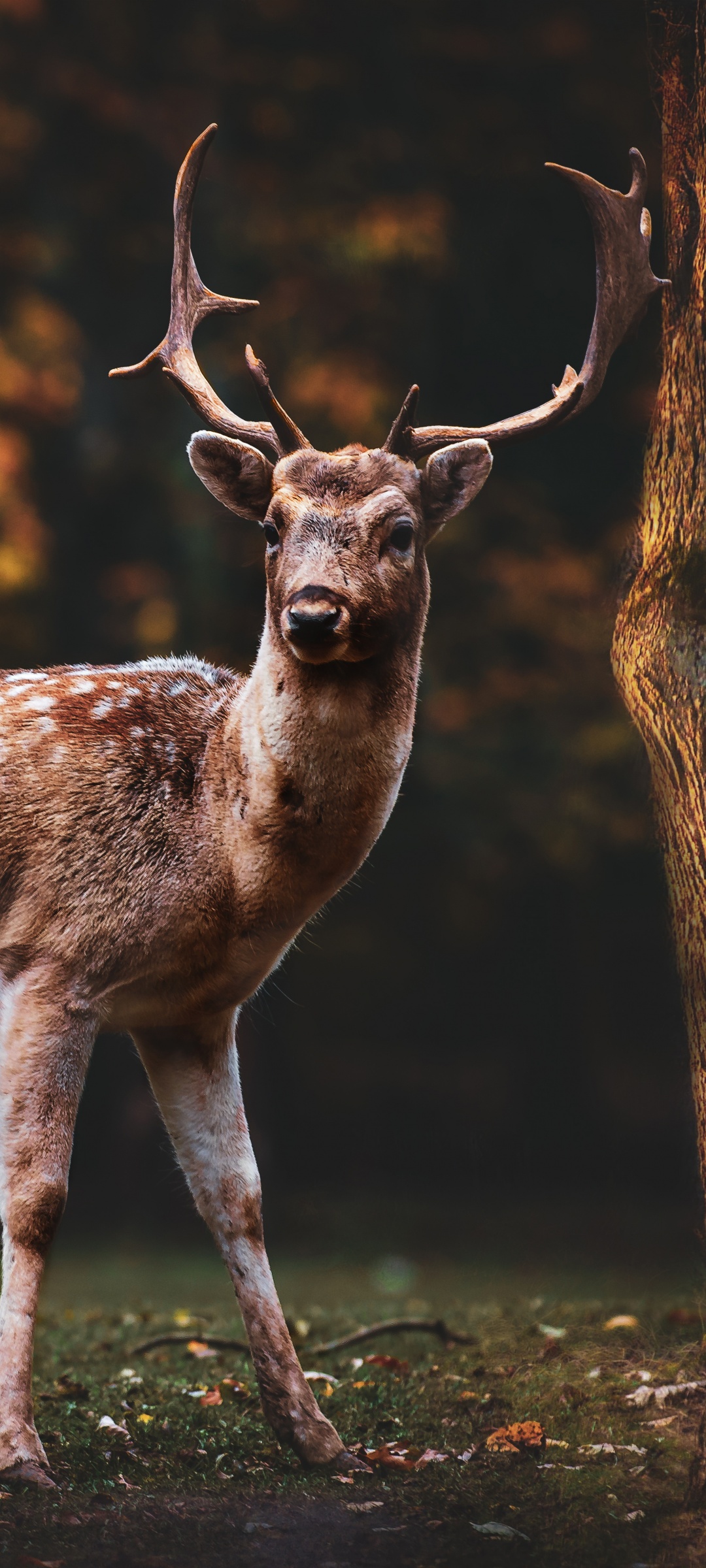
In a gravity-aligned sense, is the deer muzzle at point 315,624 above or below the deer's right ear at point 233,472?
below

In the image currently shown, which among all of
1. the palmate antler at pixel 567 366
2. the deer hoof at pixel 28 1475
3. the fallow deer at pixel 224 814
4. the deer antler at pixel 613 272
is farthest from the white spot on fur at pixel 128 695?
the deer hoof at pixel 28 1475

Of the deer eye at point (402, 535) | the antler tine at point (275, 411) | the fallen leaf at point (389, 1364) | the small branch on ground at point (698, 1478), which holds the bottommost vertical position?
the fallen leaf at point (389, 1364)

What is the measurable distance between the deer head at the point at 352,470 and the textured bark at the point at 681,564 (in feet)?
0.62

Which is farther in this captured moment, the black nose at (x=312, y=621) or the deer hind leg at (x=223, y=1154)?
the deer hind leg at (x=223, y=1154)

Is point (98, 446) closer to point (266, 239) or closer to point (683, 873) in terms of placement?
point (266, 239)

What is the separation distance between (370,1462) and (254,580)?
599 cm

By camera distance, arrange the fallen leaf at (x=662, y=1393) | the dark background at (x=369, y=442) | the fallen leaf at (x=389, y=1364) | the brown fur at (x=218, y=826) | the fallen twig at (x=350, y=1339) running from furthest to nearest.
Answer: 1. the dark background at (x=369, y=442)
2. the fallen twig at (x=350, y=1339)
3. the fallen leaf at (x=389, y=1364)
4. the fallen leaf at (x=662, y=1393)
5. the brown fur at (x=218, y=826)

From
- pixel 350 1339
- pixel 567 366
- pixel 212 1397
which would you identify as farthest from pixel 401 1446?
pixel 567 366

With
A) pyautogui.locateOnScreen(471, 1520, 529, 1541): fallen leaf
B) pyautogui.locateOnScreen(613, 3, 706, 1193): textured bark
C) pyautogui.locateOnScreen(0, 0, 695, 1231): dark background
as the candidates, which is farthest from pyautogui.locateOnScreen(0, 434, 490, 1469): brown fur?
pyautogui.locateOnScreen(0, 0, 695, 1231): dark background

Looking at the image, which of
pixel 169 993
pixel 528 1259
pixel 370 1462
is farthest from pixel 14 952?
pixel 528 1259

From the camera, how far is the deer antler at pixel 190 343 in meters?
4.38

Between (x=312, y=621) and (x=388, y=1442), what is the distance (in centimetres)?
254

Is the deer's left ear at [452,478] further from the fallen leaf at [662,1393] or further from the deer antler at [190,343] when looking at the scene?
the fallen leaf at [662,1393]

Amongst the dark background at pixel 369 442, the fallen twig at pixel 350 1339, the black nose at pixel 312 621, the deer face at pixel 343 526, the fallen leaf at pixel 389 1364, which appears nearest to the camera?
the black nose at pixel 312 621
